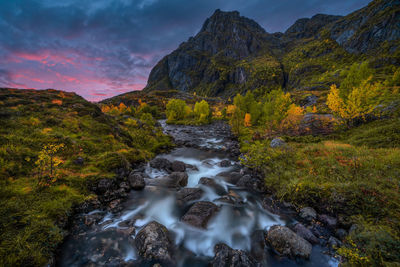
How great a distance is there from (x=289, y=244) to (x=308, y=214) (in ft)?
10.1

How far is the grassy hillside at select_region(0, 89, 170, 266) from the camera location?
19.7 feet

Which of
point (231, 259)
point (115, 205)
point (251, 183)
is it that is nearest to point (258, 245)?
point (231, 259)

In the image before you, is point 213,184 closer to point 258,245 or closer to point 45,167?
point 258,245

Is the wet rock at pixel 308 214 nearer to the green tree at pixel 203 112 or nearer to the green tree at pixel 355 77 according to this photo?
the green tree at pixel 355 77

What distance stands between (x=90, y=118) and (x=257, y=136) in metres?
28.8

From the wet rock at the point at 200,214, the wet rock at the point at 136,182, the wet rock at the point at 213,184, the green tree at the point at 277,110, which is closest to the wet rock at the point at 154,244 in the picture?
the wet rock at the point at 200,214

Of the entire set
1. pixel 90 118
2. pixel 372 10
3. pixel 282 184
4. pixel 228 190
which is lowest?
pixel 228 190

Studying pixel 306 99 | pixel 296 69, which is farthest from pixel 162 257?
pixel 296 69


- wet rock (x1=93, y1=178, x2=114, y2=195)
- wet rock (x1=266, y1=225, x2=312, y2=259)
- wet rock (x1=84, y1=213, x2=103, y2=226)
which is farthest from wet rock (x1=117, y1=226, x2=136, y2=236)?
wet rock (x1=266, y1=225, x2=312, y2=259)

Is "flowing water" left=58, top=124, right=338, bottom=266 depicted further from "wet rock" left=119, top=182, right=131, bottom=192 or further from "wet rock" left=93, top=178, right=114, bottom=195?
"wet rock" left=93, top=178, right=114, bottom=195

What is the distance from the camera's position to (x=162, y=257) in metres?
6.79

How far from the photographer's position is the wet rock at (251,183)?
1291cm

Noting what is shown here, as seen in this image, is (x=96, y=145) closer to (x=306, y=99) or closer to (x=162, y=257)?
(x=162, y=257)

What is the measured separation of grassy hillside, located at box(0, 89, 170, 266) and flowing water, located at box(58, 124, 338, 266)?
4.81 ft
